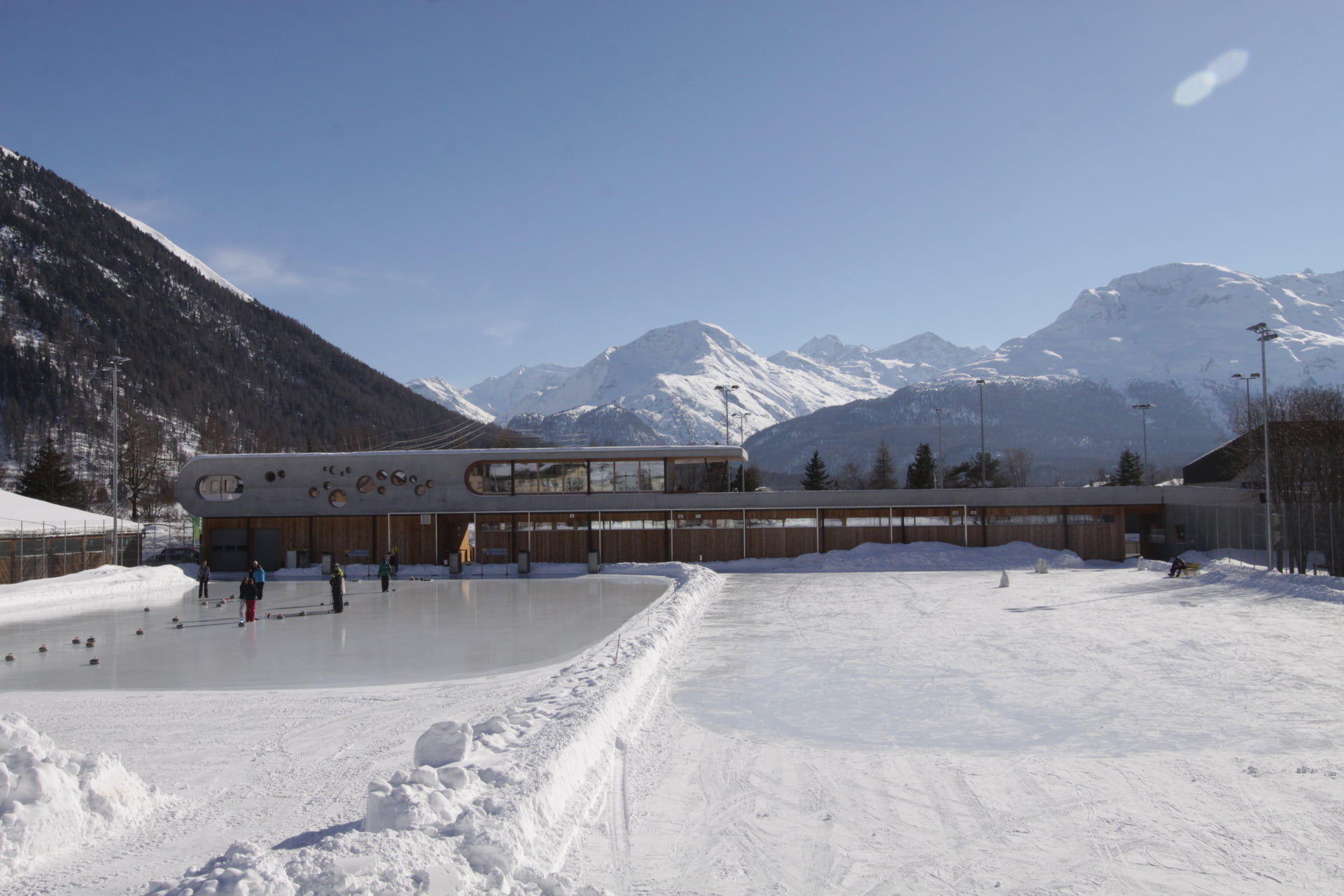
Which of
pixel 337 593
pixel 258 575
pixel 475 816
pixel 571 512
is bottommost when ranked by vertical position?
pixel 337 593

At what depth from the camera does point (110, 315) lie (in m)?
142

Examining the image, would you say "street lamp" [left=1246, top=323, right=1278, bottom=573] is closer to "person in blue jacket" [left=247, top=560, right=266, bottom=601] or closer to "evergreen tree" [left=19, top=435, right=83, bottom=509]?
"person in blue jacket" [left=247, top=560, right=266, bottom=601]

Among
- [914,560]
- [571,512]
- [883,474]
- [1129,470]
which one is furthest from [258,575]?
[1129,470]

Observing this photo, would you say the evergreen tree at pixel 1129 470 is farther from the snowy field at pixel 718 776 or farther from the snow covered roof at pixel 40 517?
the snow covered roof at pixel 40 517

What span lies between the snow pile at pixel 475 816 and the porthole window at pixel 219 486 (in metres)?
32.5

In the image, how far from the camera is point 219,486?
37906 mm

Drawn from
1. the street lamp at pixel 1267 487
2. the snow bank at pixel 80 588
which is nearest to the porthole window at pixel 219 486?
the snow bank at pixel 80 588

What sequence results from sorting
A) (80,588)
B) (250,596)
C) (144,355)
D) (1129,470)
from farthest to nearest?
(144,355), (1129,470), (80,588), (250,596)

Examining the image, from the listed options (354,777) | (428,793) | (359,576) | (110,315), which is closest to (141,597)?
(359,576)

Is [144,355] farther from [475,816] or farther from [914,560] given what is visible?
[475,816]

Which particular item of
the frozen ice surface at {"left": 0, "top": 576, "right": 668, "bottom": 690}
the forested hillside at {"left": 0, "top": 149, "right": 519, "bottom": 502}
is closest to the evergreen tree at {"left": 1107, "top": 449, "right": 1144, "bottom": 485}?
the frozen ice surface at {"left": 0, "top": 576, "right": 668, "bottom": 690}

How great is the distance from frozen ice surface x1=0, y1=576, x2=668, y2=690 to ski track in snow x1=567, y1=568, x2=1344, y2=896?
159 inches

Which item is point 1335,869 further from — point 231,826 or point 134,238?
point 134,238

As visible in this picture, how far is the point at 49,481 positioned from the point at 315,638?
53.5 meters
